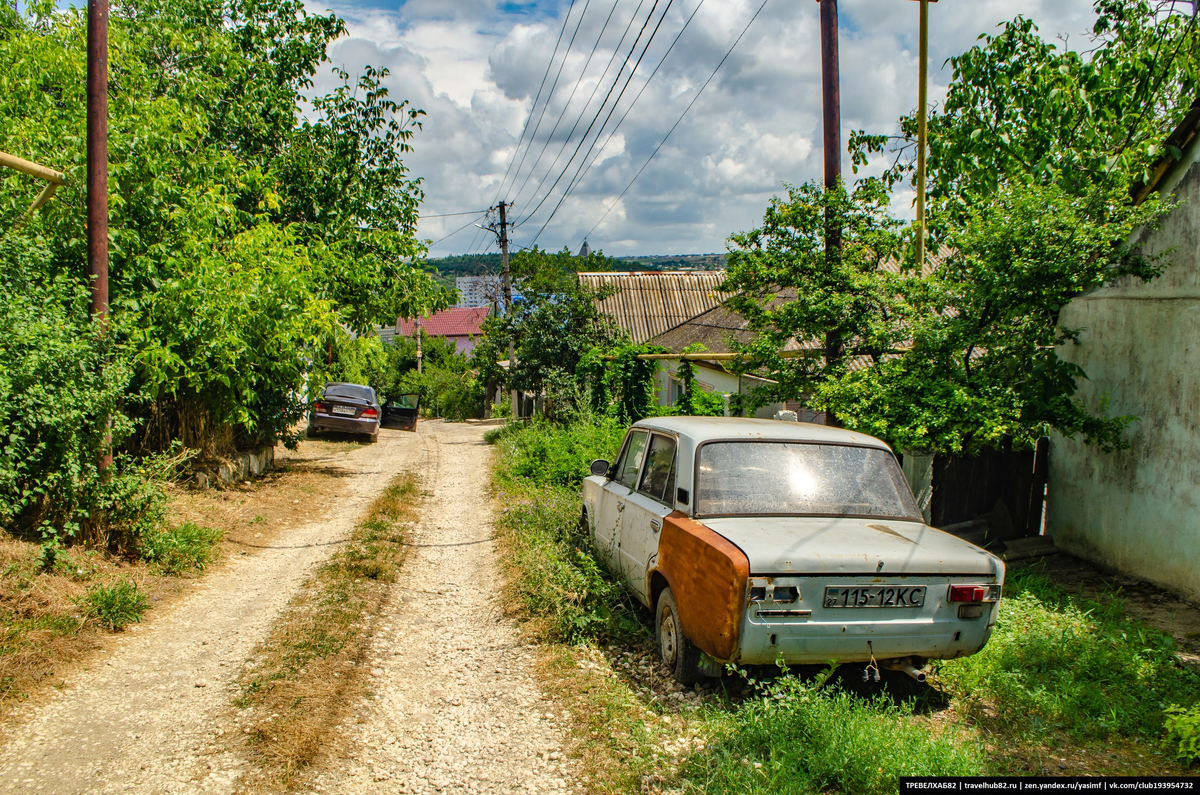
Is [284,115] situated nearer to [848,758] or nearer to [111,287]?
[111,287]

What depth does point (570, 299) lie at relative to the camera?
21.7 m

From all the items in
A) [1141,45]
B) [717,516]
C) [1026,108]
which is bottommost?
[717,516]

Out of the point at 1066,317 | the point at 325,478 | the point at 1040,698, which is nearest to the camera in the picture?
the point at 1040,698

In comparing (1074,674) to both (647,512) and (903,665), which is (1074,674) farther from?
(647,512)

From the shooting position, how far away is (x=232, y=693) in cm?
469

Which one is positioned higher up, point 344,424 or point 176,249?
point 176,249

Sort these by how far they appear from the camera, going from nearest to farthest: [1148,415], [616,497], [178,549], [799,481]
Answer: [799,481] < [616,497] < [1148,415] < [178,549]

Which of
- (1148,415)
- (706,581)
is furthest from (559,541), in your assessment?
(1148,415)

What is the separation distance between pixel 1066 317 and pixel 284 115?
13604mm

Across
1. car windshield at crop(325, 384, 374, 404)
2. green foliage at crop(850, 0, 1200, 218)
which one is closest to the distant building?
car windshield at crop(325, 384, 374, 404)

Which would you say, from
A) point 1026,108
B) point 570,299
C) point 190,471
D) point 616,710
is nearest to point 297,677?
point 616,710

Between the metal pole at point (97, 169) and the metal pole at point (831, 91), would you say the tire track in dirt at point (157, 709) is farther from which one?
the metal pole at point (831, 91)

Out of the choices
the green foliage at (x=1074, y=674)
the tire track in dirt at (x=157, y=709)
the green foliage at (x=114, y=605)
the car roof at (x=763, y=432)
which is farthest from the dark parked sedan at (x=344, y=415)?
the green foliage at (x=1074, y=674)

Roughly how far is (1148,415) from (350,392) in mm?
18765
